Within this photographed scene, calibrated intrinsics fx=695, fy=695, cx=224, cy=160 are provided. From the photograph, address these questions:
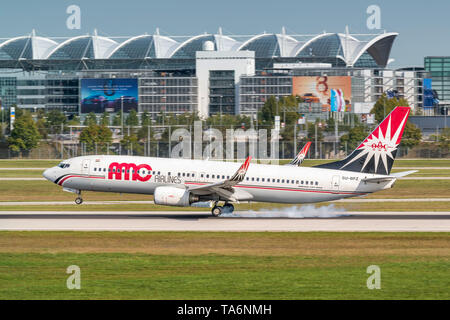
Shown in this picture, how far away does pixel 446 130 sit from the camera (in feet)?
530

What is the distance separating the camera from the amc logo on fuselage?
4731cm

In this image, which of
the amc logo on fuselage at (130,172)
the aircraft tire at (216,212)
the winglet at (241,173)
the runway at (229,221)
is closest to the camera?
the runway at (229,221)

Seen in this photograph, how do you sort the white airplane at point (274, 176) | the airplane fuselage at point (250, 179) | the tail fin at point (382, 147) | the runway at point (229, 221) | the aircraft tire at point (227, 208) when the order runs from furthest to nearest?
1. the aircraft tire at point (227, 208)
2. the airplane fuselage at point (250, 179)
3. the white airplane at point (274, 176)
4. the tail fin at point (382, 147)
5. the runway at point (229, 221)

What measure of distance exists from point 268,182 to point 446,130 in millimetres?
125047

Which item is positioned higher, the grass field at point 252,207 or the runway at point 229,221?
the runway at point 229,221

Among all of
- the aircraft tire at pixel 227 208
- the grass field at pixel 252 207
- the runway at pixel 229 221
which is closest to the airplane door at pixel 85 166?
the runway at pixel 229 221

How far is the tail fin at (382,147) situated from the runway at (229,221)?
3413 millimetres

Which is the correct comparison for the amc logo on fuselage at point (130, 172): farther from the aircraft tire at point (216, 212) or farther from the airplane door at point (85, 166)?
the aircraft tire at point (216, 212)

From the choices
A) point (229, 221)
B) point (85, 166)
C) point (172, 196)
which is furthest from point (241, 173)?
point (85, 166)

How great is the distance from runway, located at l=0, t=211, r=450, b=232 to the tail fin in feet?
11.2

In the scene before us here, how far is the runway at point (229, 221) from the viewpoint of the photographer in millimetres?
40406

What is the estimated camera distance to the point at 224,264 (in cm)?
2941

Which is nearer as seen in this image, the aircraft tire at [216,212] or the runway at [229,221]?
the runway at [229,221]
